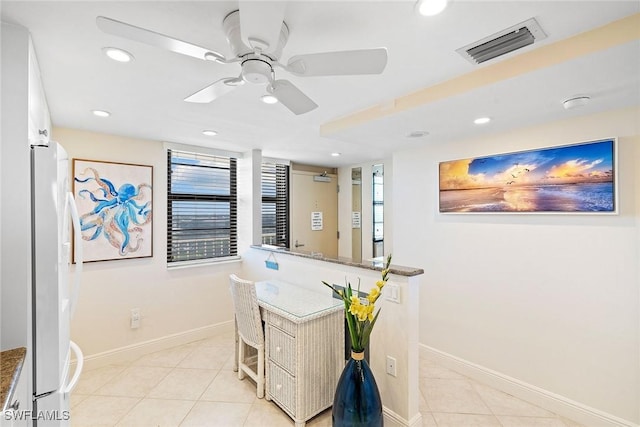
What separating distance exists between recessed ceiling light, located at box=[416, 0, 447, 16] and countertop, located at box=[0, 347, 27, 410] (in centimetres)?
190

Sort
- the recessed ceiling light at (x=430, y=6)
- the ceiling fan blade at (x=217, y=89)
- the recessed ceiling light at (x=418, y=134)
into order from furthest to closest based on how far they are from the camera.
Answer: the recessed ceiling light at (x=418, y=134) → the ceiling fan blade at (x=217, y=89) → the recessed ceiling light at (x=430, y=6)

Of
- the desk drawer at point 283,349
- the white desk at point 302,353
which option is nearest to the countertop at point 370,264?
the white desk at point 302,353

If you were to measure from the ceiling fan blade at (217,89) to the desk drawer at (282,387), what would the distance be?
186cm

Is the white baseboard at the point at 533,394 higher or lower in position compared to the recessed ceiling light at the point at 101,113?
lower

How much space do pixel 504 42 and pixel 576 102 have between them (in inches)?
32.4

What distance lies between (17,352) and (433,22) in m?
2.14

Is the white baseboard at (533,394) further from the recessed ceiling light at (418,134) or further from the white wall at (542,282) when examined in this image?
the recessed ceiling light at (418,134)

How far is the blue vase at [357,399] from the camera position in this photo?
1.73 metres

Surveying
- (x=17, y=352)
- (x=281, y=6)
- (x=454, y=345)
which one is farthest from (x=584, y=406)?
(x=17, y=352)

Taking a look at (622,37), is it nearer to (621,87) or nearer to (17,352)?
(621,87)

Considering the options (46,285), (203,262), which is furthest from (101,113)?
(203,262)

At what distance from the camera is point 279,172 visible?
4.57 metres

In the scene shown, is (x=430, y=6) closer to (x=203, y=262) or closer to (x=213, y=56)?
(x=213, y=56)

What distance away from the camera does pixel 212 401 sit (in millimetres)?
2330
